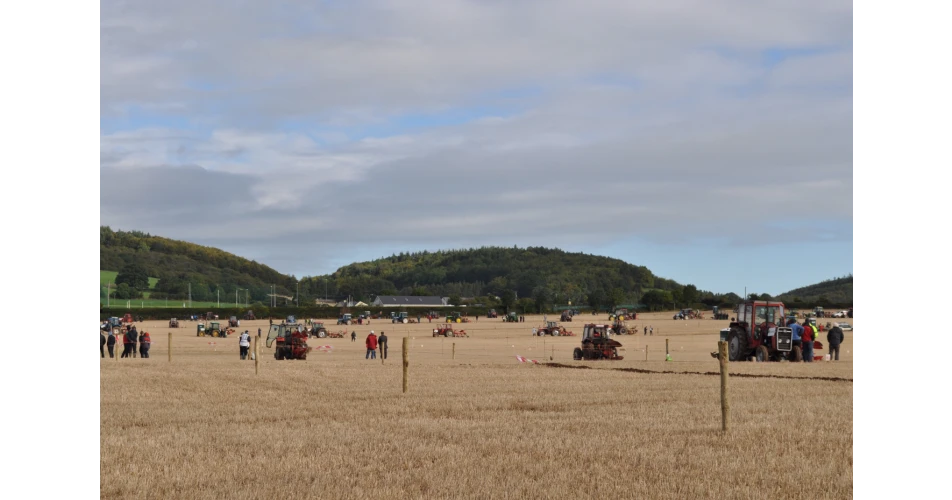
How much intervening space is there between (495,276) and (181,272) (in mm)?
61353

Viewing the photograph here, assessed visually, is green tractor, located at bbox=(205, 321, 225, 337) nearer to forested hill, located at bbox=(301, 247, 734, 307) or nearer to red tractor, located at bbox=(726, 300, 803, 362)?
red tractor, located at bbox=(726, 300, 803, 362)

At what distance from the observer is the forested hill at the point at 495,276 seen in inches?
5842

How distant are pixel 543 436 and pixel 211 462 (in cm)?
400

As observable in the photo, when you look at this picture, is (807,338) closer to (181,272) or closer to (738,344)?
(738,344)

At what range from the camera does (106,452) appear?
10445 millimetres

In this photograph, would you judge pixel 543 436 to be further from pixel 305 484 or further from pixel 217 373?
pixel 217 373

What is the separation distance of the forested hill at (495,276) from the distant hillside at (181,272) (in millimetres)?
11489

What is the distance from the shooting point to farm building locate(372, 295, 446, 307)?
15875 cm

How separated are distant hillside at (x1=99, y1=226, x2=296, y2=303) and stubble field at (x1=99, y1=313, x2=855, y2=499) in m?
80.8

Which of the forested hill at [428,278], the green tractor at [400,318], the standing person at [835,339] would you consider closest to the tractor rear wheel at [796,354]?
the standing person at [835,339]

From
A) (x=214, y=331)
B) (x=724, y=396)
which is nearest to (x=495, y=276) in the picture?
(x=214, y=331)

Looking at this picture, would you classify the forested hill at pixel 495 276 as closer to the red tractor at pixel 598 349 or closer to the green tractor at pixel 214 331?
the green tractor at pixel 214 331

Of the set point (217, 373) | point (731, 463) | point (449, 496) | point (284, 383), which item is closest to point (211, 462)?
point (449, 496)

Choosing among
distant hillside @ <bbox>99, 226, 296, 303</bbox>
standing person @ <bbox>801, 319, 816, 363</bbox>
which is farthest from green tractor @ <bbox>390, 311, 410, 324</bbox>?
standing person @ <bbox>801, 319, 816, 363</bbox>
